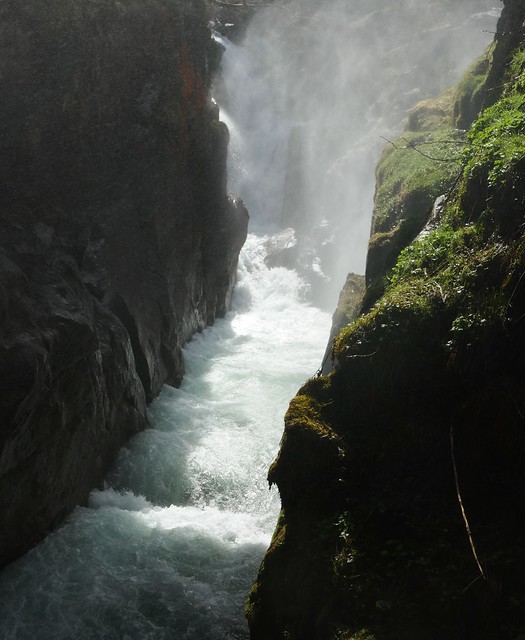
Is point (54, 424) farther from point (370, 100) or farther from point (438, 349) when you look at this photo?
point (370, 100)

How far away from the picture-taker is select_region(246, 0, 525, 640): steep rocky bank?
15.8 ft

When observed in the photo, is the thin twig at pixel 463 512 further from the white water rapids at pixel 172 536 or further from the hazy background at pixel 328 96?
the hazy background at pixel 328 96

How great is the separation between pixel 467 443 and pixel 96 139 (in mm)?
12917

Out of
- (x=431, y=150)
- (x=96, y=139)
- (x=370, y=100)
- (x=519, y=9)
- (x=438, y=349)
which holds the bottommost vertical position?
(x=438, y=349)

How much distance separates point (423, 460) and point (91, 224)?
1154 cm

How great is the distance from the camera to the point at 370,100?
4572cm

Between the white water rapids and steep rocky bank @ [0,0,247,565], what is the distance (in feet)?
1.93

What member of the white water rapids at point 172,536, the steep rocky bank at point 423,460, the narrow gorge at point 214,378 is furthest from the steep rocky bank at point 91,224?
the steep rocky bank at point 423,460

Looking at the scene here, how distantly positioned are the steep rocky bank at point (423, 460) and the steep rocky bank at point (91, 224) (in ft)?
14.5

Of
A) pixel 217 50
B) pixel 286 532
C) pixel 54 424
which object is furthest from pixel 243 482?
pixel 217 50

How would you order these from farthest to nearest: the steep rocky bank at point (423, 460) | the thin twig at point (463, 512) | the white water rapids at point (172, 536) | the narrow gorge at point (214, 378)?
the white water rapids at point (172, 536)
the narrow gorge at point (214, 378)
the steep rocky bank at point (423, 460)
the thin twig at point (463, 512)

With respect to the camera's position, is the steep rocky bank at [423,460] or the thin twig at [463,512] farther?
the steep rocky bank at [423,460]

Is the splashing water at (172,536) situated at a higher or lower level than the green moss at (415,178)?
lower

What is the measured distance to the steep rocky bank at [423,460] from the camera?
15.8ft
